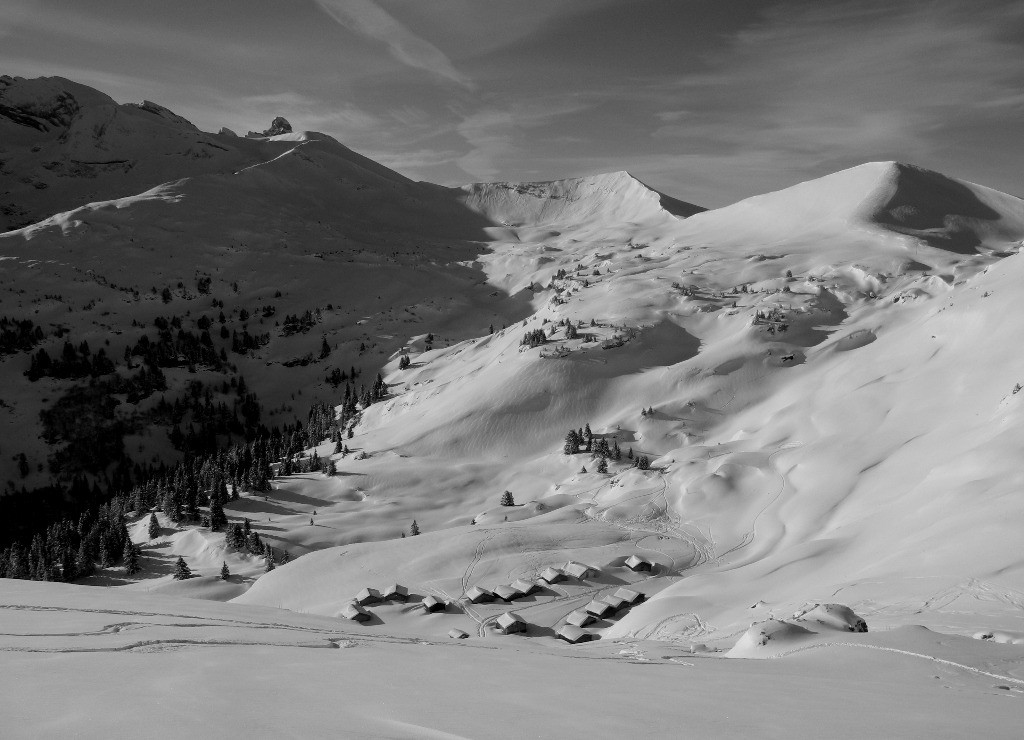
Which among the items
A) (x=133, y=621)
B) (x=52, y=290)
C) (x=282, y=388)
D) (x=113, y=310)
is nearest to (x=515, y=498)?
(x=133, y=621)

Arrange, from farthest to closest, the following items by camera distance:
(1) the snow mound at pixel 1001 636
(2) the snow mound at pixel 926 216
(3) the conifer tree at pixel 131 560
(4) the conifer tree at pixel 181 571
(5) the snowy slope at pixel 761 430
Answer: (2) the snow mound at pixel 926 216 < (3) the conifer tree at pixel 131 560 < (4) the conifer tree at pixel 181 571 < (5) the snowy slope at pixel 761 430 < (1) the snow mound at pixel 1001 636

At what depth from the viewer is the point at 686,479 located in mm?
77688

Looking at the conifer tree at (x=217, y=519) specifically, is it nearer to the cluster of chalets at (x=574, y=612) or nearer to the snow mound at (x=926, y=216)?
the cluster of chalets at (x=574, y=612)

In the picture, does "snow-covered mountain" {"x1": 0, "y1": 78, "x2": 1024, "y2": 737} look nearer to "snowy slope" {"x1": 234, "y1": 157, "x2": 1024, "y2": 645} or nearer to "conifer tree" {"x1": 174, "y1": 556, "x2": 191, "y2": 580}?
"snowy slope" {"x1": 234, "y1": 157, "x2": 1024, "y2": 645}

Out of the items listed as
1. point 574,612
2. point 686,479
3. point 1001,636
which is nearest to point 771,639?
point 1001,636

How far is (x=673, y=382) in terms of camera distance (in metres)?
114

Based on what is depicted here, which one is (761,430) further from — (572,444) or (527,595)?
(527,595)

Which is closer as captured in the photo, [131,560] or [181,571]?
[181,571]

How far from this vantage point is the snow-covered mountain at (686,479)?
26.2 m

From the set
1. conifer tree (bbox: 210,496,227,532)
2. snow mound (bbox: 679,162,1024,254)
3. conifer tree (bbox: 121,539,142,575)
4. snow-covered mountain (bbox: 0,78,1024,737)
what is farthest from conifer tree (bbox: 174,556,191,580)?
snow mound (bbox: 679,162,1024,254)

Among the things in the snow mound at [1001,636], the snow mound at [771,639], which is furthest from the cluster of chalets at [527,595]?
the snow mound at [1001,636]

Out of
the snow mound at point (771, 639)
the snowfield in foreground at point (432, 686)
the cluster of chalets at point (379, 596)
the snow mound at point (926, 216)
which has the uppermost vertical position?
the snow mound at point (926, 216)

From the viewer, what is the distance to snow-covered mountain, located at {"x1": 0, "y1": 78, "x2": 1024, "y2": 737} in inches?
1030

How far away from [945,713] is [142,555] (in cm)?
9651
